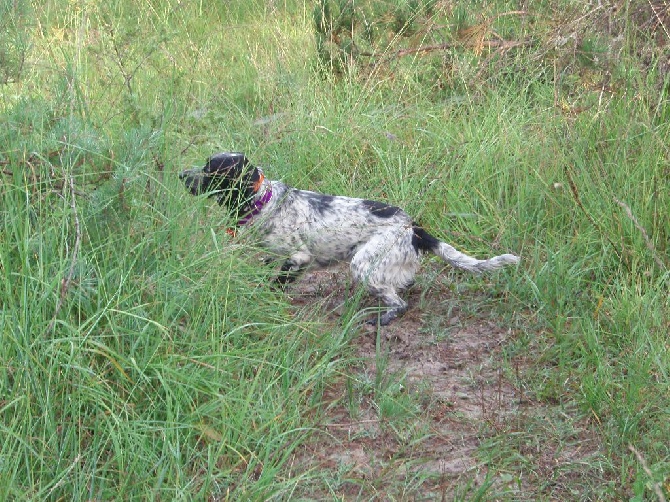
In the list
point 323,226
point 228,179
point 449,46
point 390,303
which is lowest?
point 390,303

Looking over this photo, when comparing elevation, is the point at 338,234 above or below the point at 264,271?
below

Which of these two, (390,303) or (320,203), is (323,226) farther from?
(390,303)

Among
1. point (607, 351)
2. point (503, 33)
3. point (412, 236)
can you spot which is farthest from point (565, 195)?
point (503, 33)

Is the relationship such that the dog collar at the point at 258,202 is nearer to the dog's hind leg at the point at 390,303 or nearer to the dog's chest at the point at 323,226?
the dog's chest at the point at 323,226

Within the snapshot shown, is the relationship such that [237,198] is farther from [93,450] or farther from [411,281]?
[93,450]

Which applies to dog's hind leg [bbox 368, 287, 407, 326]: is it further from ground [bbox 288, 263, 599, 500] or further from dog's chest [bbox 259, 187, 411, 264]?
dog's chest [bbox 259, 187, 411, 264]

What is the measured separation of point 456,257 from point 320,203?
30.1 inches

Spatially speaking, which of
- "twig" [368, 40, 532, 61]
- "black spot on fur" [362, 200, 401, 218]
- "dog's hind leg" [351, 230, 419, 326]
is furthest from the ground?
"twig" [368, 40, 532, 61]

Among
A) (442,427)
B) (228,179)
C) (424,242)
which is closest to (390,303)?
(424,242)

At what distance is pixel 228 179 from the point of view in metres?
4.01

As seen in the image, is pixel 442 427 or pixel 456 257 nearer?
pixel 442 427

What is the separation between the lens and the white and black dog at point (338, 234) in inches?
162

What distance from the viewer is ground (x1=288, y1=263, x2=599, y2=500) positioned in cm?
290

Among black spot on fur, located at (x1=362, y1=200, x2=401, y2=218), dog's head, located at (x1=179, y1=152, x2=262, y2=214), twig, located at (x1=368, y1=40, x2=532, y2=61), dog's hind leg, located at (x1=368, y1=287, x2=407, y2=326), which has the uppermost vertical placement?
dog's head, located at (x1=179, y1=152, x2=262, y2=214)
